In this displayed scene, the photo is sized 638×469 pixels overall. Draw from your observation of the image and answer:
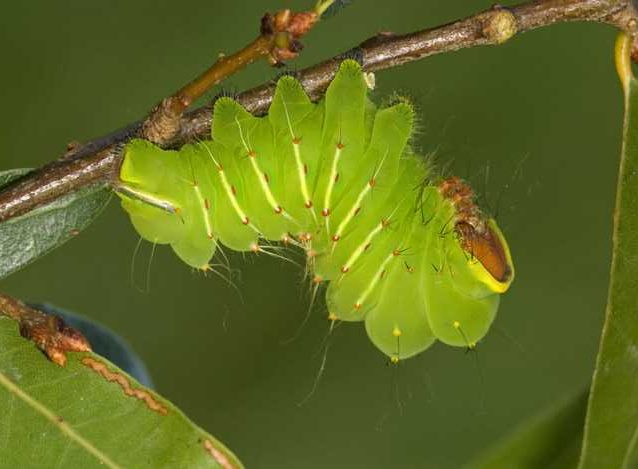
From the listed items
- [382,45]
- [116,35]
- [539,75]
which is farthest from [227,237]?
[539,75]

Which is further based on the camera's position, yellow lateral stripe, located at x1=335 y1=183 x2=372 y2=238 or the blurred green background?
the blurred green background

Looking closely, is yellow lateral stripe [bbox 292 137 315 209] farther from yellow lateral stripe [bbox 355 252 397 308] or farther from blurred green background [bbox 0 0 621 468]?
blurred green background [bbox 0 0 621 468]

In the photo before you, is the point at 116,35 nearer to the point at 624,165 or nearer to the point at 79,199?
the point at 79,199

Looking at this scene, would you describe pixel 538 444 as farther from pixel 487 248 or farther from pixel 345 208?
pixel 345 208

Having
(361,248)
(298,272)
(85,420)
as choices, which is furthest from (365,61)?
(298,272)

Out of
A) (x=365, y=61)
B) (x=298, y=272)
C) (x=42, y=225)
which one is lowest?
(x=298, y=272)

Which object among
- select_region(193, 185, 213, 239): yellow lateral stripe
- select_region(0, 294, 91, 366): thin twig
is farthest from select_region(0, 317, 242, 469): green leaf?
select_region(193, 185, 213, 239): yellow lateral stripe
